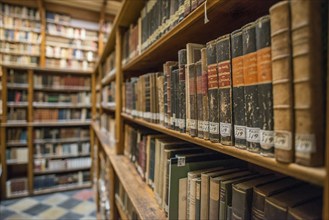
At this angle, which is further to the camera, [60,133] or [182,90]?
[60,133]

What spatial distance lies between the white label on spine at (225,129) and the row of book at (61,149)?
356 cm

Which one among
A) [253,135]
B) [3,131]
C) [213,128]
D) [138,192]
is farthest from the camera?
[3,131]

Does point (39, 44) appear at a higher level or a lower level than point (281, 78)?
higher

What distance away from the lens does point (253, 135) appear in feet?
1.38

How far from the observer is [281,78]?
0.35 metres

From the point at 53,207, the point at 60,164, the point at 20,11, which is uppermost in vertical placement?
the point at 20,11

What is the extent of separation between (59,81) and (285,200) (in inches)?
149

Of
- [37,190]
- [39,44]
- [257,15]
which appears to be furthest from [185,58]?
[39,44]

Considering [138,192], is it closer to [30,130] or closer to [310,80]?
[310,80]

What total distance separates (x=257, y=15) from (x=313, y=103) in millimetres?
385

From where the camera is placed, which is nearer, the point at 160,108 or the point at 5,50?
the point at 160,108

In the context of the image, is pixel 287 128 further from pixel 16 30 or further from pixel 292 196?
pixel 16 30

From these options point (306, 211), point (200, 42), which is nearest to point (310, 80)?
point (306, 211)

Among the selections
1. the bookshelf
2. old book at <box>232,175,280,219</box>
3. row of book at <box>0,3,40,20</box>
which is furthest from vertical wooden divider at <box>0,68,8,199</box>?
old book at <box>232,175,280,219</box>
